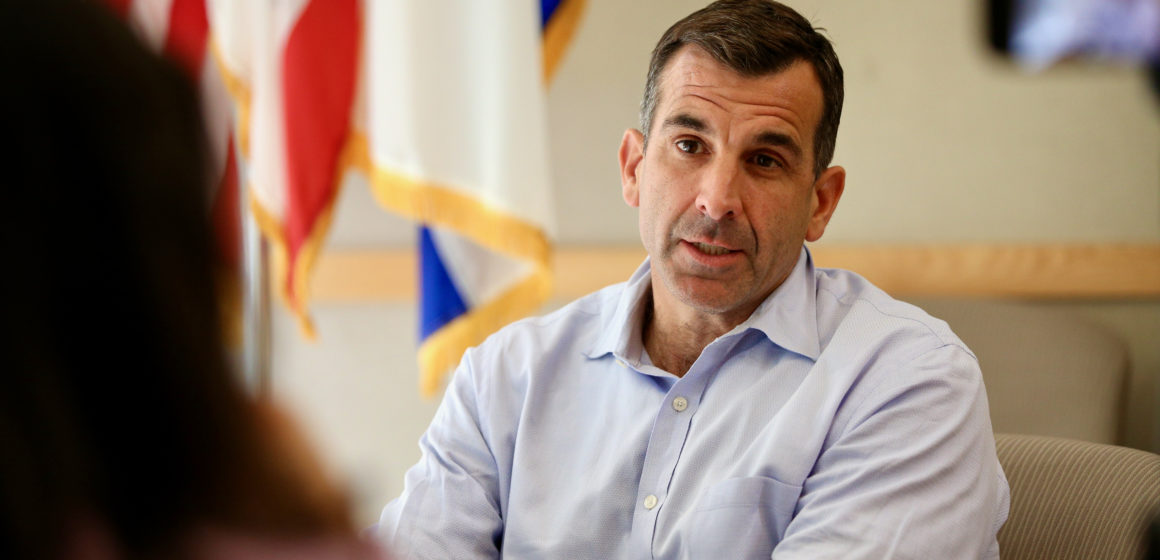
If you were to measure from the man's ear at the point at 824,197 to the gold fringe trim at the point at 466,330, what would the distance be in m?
0.73

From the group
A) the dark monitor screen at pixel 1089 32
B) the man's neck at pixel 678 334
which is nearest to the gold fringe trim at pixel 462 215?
the man's neck at pixel 678 334

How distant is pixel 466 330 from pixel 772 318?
0.91 metres

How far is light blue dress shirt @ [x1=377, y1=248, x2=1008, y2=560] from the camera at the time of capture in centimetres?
119

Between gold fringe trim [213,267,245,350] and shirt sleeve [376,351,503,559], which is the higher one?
gold fringe trim [213,267,245,350]

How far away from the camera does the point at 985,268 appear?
7.30 feet

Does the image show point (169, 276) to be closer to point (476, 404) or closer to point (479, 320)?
point (476, 404)

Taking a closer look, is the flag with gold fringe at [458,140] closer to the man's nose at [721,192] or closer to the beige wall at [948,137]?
the beige wall at [948,137]

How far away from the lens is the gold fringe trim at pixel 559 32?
220cm

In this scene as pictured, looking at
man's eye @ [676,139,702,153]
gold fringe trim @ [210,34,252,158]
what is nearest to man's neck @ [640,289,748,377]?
man's eye @ [676,139,702,153]

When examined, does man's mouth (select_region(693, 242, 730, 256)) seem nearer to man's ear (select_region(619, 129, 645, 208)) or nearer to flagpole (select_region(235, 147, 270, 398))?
man's ear (select_region(619, 129, 645, 208))

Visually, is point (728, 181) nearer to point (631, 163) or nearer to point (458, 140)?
point (631, 163)

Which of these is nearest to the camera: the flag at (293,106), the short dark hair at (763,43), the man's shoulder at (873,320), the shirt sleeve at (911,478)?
the shirt sleeve at (911,478)

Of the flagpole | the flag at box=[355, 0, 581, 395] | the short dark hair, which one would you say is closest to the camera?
the short dark hair

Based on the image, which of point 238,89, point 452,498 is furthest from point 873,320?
point 238,89
